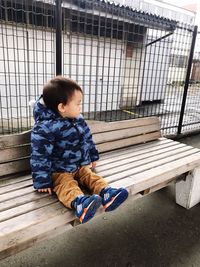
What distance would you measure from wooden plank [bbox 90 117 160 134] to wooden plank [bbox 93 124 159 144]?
0.04 m

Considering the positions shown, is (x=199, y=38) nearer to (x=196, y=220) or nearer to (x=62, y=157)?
(x=196, y=220)

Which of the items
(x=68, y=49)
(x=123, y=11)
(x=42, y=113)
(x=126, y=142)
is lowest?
(x=126, y=142)

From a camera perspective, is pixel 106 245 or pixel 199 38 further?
pixel 199 38

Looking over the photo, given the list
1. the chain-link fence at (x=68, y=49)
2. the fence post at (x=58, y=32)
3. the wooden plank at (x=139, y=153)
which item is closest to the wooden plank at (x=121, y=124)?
the wooden plank at (x=139, y=153)

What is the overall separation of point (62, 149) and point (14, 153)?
0.42m

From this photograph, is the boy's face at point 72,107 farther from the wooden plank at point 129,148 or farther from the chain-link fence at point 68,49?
the chain-link fence at point 68,49

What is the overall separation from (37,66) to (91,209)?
456cm

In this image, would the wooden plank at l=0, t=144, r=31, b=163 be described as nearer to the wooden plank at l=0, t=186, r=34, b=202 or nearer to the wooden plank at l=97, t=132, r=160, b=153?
the wooden plank at l=0, t=186, r=34, b=202

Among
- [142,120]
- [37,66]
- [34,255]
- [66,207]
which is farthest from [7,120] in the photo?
[66,207]

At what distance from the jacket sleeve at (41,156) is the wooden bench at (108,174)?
4.5 inches

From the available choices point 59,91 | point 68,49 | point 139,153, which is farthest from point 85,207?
point 68,49

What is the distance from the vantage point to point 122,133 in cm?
271

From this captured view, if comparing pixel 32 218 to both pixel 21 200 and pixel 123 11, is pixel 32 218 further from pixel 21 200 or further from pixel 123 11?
pixel 123 11

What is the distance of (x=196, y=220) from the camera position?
8.32 ft
